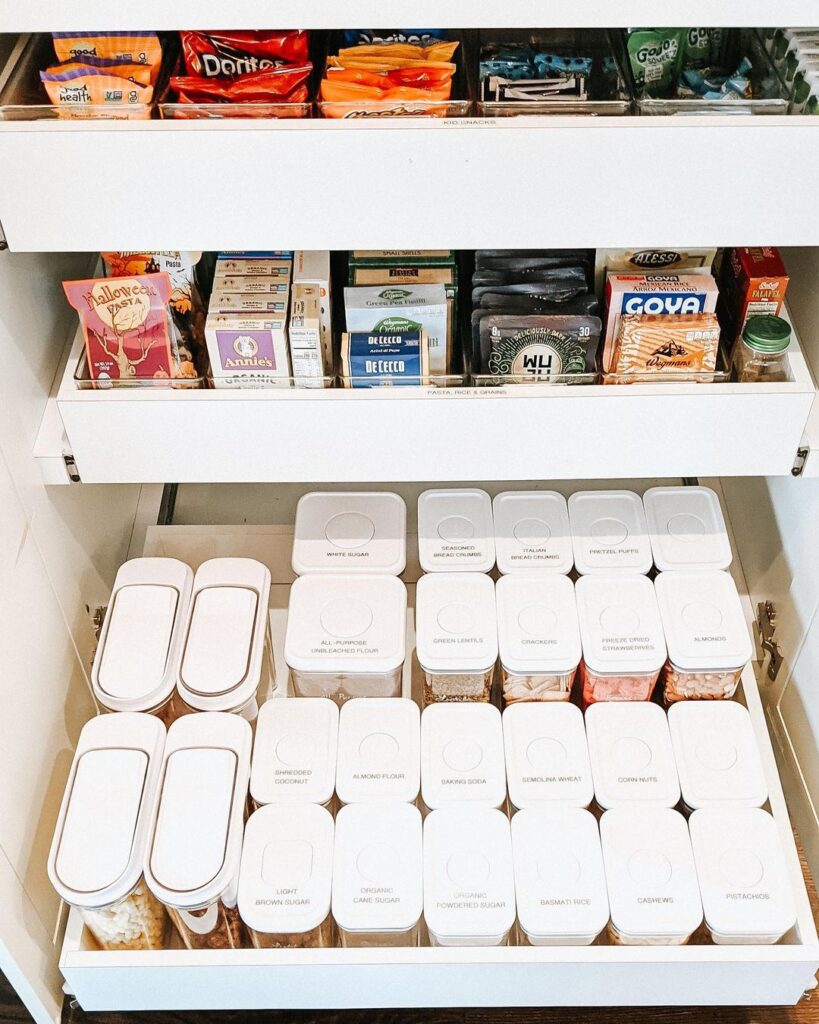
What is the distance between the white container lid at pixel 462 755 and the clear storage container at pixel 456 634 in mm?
41

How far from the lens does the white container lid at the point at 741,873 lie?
137cm

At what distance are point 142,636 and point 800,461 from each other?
906 millimetres

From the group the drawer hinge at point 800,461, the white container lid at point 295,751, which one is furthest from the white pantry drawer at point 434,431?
the white container lid at point 295,751

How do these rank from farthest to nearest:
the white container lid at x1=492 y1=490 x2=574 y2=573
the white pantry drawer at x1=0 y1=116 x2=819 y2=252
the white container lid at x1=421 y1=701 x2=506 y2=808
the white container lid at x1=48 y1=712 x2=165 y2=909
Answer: the white container lid at x1=492 y1=490 x2=574 y2=573 < the white container lid at x1=421 y1=701 x2=506 y2=808 < the white container lid at x1=48 y1=712 x2=165 y2=909 < the white pantry drawer at x1=0 y1=116 x2=819 y2=252

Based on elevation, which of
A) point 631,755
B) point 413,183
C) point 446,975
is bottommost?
point 446,975

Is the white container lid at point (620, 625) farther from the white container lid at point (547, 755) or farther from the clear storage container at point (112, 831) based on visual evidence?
the clear storage container at point (112, 831)

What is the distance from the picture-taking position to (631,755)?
4.94 feet

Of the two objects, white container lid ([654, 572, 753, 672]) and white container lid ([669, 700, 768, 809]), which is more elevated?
white container lid ([654, 572, 753, 672])

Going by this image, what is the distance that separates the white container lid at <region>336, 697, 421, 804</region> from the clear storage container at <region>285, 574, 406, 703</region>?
0.12 ft

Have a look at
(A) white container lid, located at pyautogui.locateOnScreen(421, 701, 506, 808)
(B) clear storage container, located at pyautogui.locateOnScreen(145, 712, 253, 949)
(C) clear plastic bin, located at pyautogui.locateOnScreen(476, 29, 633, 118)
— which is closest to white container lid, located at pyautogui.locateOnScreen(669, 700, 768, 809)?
(A) white container lid, located at pyautogui.locateOnScreen(421, 701, 506, 808)

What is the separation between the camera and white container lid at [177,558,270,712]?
151cm

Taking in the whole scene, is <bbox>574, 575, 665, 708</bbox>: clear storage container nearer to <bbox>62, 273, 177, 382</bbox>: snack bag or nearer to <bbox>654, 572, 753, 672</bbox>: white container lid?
<bbox>654, 572, 753, 672</bbox>: white container lid

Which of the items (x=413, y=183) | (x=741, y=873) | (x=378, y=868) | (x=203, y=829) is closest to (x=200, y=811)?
(x=203, y=829)

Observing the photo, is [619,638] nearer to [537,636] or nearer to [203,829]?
[537,636]
